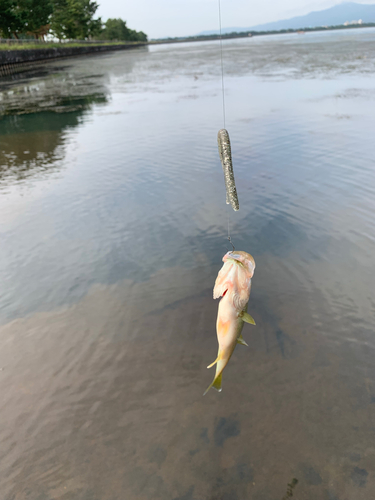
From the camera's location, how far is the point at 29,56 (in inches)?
2677

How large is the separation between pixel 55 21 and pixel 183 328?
133855mm

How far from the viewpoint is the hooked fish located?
3.29m

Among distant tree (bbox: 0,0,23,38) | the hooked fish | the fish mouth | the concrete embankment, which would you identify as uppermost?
distant tree (bbox: 0,0,23,38)

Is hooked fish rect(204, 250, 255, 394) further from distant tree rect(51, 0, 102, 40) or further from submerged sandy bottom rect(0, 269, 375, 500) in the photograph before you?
distant tree rect(51, 0, 102, 40)

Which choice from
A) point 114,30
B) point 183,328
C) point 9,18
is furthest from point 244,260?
point 114,30

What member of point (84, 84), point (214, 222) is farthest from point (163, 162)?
point (84, 84)

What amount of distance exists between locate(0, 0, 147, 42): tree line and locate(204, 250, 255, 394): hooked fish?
264ft

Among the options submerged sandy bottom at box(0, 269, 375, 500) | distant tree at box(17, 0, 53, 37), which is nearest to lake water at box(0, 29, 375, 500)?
submerged sandy bottom at box(0, 269, 375, 500)

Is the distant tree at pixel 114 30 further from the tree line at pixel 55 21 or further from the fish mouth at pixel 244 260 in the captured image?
the fish mouth at pixel 244 260

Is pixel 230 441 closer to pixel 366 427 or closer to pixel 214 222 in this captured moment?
pixel 366 427

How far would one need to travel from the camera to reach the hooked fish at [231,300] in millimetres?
3293

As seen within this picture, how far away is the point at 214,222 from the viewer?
9016 mm

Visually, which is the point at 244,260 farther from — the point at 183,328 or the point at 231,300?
the point at 183,328

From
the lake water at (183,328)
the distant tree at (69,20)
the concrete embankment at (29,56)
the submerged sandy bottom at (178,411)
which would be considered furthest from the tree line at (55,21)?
the submerged sandy bottom at (178,411)
